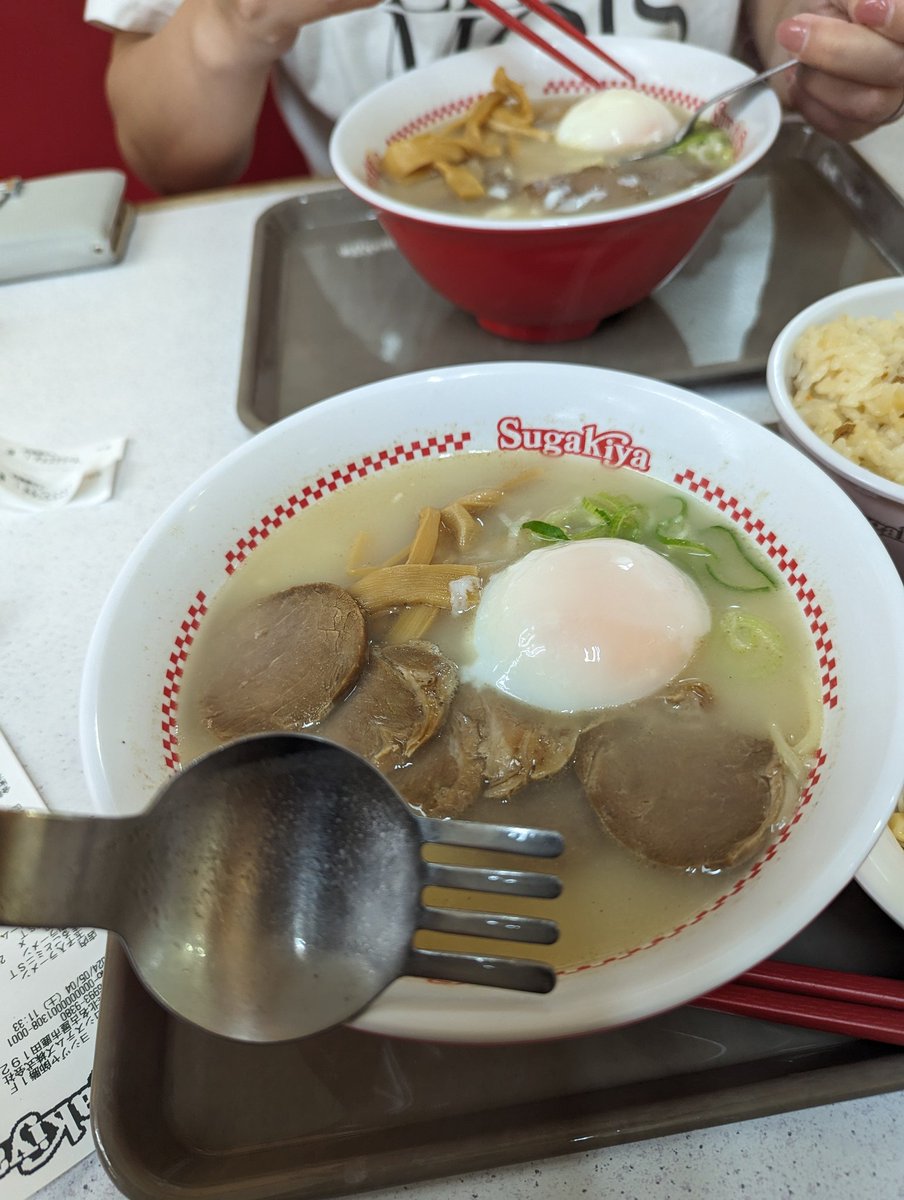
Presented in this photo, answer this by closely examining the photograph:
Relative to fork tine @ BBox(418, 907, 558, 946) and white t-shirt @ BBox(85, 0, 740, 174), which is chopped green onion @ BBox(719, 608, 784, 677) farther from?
white t-shirt @ BBox(85, 0, 740, 174)

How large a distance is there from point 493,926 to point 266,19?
6.66ft

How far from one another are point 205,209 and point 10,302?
60cm

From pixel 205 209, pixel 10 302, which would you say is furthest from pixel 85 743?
pixel 205 209

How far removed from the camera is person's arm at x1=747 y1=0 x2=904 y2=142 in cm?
155

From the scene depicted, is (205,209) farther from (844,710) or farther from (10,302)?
(844,710)

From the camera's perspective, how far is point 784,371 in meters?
1.27

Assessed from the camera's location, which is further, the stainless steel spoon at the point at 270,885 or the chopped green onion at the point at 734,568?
the chopped green onion at the point at 734,568

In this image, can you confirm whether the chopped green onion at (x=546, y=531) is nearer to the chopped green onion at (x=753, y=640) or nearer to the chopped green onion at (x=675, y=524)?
the chopped green onion at (x=675, y=524)

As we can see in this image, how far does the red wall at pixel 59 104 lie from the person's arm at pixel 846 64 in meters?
2.66

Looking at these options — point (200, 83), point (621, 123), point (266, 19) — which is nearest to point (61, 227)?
point (200, 83)

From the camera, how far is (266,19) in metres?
1.80

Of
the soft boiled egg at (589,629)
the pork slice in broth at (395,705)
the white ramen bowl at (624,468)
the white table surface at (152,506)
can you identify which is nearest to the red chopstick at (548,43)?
the white table surface at (152,506)

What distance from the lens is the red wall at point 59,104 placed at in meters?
3.37

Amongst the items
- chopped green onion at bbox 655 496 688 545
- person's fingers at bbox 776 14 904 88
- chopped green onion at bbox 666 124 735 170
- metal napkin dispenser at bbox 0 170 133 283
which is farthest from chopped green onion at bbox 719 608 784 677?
metal napkin dispenser at bbox 0 170 133 283
